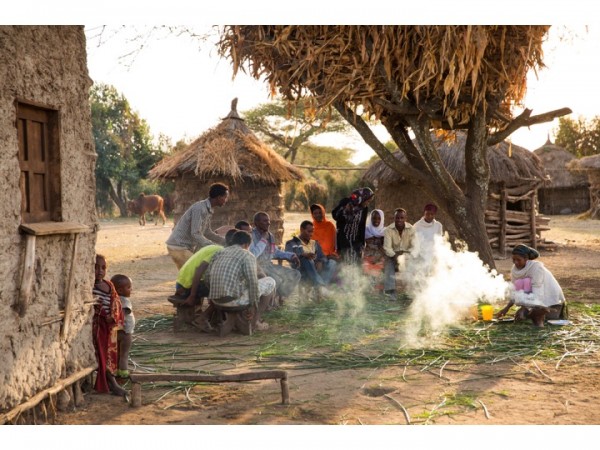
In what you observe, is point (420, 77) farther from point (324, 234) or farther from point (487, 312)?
point (324, 234)

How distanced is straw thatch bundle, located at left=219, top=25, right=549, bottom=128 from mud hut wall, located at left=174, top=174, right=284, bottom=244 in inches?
223

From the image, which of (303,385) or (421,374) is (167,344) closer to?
(303,385)

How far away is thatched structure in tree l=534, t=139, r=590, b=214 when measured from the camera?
90.7ft

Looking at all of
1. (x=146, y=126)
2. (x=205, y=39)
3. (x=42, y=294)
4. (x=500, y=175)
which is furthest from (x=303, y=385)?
(x=146, y=126)

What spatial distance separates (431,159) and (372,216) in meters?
1.54

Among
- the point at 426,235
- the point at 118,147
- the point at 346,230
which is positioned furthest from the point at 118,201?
the point at 426,235

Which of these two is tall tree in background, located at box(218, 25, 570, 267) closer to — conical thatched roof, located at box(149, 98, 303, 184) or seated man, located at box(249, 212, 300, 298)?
seated man, located at box(249, 212, 300, 298)

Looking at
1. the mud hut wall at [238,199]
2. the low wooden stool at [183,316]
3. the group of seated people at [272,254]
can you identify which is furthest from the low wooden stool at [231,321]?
the mud hut wall at [238,199]

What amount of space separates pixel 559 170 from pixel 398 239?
22573 millimetres

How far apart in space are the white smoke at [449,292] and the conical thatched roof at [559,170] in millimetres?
21849

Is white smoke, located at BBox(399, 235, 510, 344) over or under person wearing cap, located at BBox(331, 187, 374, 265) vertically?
under

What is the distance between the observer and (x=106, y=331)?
4.30m

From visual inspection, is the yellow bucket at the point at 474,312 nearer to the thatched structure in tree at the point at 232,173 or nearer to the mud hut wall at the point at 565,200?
the thatched structure in tree at the point at 232,173

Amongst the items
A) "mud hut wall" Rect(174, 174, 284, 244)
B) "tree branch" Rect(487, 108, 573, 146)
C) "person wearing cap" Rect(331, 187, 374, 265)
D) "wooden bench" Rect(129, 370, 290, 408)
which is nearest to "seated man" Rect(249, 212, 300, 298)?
"person wearing cap" Rect(331, 187, 374, 265)
